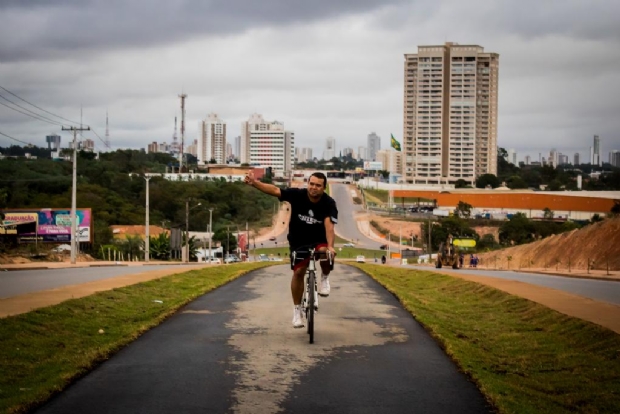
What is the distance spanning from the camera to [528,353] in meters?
11.0

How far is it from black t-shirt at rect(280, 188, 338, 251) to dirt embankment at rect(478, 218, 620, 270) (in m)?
34.2

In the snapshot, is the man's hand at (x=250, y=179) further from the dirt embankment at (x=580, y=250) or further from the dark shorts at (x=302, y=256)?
the dirt embankment at (x=580, y=250)

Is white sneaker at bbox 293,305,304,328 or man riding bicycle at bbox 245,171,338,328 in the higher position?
man riding bicycle at bbox 245,171,338,328

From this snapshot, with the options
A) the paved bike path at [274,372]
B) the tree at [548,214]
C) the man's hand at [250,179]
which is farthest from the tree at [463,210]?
the man's hand at [250,179]

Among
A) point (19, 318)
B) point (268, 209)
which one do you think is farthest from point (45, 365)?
point (268, 209)

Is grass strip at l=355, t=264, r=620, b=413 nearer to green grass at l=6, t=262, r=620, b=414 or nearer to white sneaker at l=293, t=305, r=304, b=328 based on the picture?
green grass at l=6, t=262, r=620, b=414

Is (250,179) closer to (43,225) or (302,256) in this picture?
(302,256)

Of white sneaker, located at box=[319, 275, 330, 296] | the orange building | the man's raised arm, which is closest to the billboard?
the orange building

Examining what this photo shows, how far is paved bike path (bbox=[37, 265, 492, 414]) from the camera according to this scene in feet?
25.1

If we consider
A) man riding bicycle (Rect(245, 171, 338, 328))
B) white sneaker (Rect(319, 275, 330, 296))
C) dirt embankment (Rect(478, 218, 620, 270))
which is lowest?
dirt embankment (Rect(478, 218, 620, 270))

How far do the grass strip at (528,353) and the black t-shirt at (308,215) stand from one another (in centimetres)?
217

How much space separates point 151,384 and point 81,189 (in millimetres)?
102042

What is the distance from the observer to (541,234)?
105938 millimetres

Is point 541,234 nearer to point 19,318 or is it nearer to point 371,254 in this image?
point 371,254
